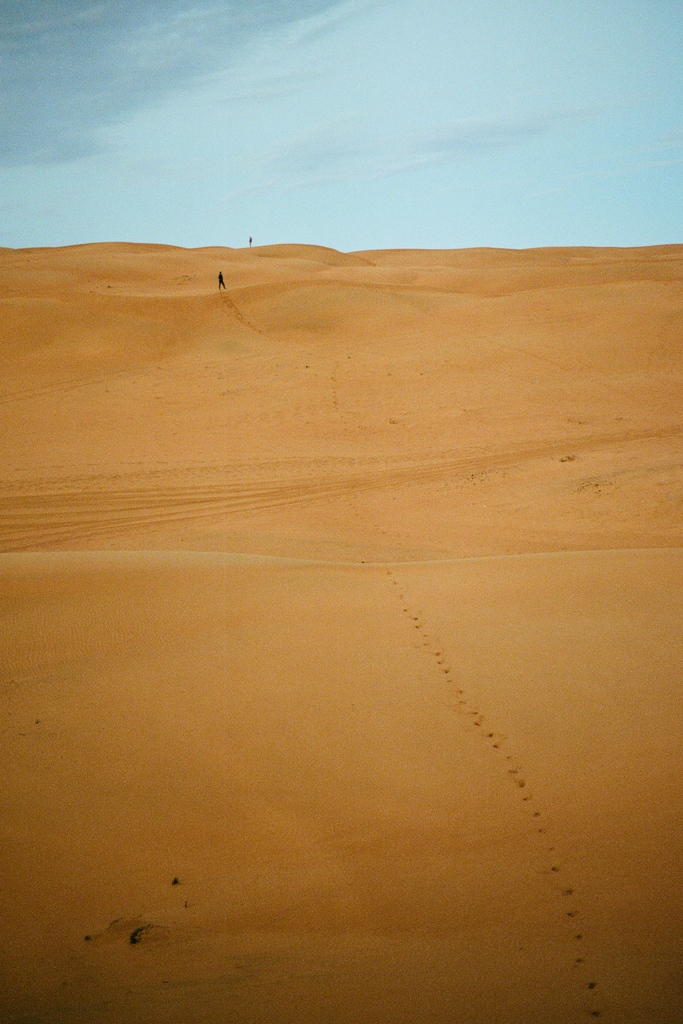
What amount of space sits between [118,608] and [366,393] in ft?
39.9

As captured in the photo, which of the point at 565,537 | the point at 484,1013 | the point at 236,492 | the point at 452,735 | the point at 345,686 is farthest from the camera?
the point at 236,492

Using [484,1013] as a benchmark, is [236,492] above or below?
above

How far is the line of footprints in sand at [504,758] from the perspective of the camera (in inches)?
101

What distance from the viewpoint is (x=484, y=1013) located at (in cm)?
228

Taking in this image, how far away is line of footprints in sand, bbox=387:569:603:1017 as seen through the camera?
101 inches

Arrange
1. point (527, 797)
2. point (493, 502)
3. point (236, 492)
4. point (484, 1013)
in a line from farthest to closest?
1. point (236, 492)
2. point (493, 502)
3. point (527, 797)
4. point (484, 1013)

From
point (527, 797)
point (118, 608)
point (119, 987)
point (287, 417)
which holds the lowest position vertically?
point (119, 987)

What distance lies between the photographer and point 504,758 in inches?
139

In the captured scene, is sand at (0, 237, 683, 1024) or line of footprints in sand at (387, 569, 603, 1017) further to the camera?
line of footprints in sand at (387, 569, 603, 1017)

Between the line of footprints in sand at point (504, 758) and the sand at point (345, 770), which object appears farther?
the line of footprints in sand at point (504, 758)

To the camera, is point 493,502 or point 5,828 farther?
point 493,502

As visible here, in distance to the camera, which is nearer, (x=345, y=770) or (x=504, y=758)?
(x=345, y=770)

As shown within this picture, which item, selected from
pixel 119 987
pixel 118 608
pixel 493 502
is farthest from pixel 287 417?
pixel 119 987

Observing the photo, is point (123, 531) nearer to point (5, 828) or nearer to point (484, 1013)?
point (5, 828)
